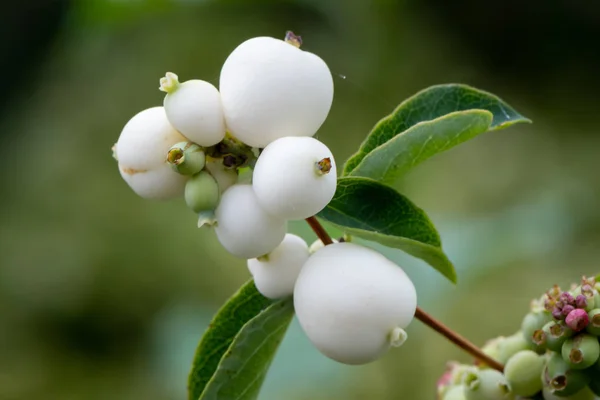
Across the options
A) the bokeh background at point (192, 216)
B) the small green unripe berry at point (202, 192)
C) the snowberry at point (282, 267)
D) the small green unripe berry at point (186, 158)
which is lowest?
the bokeh background at point (192, 216)

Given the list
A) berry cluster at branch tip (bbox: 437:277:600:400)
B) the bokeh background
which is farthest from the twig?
the bokeh background

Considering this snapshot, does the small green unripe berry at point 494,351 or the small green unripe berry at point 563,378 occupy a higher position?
the small green unripe berry at point 563,378

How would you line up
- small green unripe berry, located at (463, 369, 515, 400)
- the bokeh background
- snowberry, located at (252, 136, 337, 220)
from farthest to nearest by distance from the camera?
the bokeh background < small green unripe berry, located at (463, 369, 515, 400) < snowberry, located at (252, 136, 337, 220)

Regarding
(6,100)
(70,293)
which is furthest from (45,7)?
(70,293)

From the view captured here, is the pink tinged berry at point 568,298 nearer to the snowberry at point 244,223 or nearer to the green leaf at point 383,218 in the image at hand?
the green leaf at point 383,218

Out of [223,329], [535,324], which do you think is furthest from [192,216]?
[535,324]

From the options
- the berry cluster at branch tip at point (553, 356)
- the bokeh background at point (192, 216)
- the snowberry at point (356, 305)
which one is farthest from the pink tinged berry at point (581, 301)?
the bokeh background at point (192, 216)

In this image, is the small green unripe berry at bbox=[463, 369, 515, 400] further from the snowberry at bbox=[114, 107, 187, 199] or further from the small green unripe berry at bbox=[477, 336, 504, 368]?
the snowberry at bbox=[114, 107, 187, 199]

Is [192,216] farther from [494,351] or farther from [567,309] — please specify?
[567,309]
